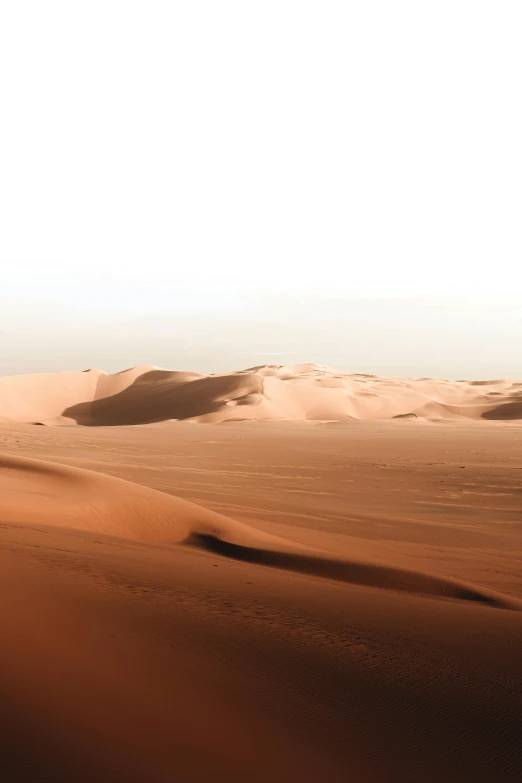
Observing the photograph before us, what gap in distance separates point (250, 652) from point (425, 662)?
1.16m

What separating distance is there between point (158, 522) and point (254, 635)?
642 cm

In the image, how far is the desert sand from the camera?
3342mm

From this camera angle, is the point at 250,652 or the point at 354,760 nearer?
the point at 354,760

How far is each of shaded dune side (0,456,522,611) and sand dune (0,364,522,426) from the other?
120 feet

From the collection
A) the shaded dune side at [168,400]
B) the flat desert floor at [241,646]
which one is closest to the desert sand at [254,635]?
the flat desert floor at [241,646]

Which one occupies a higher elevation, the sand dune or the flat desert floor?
the sand dune

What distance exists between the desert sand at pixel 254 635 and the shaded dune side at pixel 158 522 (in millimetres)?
43

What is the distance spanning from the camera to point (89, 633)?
15.2 feet

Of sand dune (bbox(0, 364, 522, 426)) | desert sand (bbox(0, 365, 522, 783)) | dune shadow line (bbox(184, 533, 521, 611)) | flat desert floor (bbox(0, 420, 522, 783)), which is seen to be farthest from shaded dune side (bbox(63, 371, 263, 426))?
dune shadow line (bbox(184, 533, 521, 611))

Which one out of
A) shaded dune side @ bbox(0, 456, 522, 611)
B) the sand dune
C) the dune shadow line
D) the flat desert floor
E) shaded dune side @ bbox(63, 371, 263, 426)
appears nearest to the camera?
the flat desert floor

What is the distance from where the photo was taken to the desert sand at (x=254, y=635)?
3342 mm

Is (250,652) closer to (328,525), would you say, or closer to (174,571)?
(174,571)

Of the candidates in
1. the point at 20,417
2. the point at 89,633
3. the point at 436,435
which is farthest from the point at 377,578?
the point at 20,417

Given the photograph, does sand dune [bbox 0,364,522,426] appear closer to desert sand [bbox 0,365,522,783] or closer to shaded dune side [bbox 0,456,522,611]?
shaded dune side [bbox 0,456,522,611]
